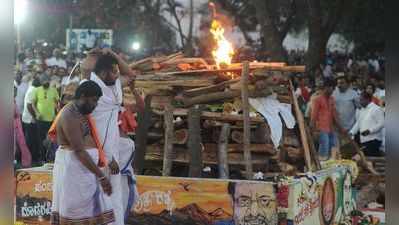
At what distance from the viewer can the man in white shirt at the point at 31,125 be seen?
614cm

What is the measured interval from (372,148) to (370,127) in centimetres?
33

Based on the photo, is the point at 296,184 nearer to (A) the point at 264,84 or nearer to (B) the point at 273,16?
(A) the point at 264,84

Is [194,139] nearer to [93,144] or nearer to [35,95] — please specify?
[93,144]

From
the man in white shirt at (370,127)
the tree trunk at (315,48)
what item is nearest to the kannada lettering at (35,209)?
the man in white shirt at (370,127)

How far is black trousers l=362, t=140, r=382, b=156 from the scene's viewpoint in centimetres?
987

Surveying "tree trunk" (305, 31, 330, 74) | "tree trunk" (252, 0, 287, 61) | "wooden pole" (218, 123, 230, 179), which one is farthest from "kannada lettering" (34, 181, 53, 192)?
"tree trunk" (305, 31, 330, 74)

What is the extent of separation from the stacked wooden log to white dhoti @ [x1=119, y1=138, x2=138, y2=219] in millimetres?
569

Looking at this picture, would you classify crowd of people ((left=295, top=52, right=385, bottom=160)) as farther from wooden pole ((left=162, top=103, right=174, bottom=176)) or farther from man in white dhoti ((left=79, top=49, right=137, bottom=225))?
man in white dhoti ((left=79, top=49, right=137, bottom=225))

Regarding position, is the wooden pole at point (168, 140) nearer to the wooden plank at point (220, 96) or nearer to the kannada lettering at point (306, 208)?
the wooden plank at point (220, 96)

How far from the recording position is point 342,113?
10828 mm

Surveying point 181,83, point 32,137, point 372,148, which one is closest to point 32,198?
point 181,83

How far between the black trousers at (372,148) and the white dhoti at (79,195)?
22.1 ft

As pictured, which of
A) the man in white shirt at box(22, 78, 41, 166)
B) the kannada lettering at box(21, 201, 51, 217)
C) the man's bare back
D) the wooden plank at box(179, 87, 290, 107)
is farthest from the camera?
the man in white shirt at box(22, 78, 41, 166)

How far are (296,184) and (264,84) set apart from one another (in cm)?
76
